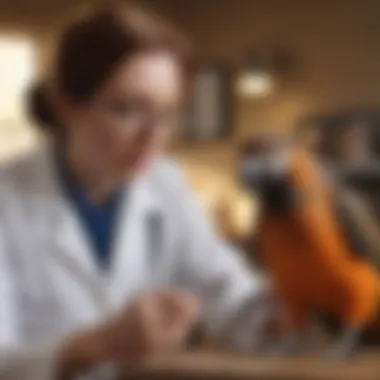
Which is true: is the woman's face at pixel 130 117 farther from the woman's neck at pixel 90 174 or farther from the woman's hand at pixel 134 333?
the woman's hand at pixel 134 333

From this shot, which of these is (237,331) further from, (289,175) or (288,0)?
(288,0)

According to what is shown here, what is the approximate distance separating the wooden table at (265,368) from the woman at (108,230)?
2 centimetres

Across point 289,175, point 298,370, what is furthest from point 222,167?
point 298,370

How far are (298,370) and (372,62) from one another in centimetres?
25

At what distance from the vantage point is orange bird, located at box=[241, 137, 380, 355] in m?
0.82

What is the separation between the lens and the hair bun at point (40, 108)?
828 mm

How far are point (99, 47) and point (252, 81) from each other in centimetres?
13

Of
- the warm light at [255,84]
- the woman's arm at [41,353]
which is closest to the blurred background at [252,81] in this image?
the warm light at [255,84]

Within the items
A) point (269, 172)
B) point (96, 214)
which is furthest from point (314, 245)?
point (96, 214)

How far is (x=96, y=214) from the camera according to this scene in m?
0.83

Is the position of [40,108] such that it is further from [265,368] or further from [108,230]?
[265,368]

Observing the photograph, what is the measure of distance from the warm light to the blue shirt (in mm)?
129

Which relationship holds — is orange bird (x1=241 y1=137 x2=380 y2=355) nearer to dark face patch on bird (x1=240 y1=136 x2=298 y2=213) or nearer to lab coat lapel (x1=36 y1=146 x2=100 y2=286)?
dark face patch on bird (x1=240 y1=136 x2=298 y2=213)

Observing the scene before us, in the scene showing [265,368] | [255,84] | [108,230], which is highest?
[255,84]
